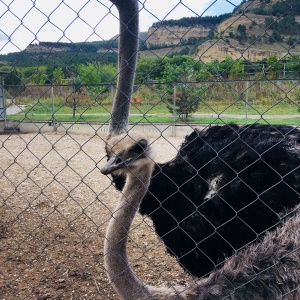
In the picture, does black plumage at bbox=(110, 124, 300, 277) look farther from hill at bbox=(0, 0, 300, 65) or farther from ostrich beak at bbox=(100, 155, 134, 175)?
hill at bbox=(0, 0, 300, 65)

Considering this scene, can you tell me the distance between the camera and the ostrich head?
2.28 m

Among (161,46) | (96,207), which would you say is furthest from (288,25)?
(96,207)

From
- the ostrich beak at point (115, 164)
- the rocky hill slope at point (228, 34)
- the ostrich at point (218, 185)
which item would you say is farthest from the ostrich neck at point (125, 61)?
the ostrich beak at point (115, 164)

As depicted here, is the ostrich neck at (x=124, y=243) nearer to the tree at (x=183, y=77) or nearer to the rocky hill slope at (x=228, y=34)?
the tree at (x=183, y=77)

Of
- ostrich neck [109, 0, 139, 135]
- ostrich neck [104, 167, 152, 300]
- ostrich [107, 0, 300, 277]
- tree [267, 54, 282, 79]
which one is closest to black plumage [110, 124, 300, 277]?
ostrich [107, 0, 300, 277]

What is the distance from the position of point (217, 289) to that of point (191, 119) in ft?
37.4

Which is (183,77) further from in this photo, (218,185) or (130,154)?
(130,154)

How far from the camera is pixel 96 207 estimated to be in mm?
4762

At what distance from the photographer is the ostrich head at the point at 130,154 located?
2.28 meters

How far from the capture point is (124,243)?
221cm

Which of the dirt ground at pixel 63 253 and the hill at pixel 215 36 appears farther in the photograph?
the dirt ground at pixel 63 253

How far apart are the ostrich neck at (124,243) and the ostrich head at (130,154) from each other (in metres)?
0.04

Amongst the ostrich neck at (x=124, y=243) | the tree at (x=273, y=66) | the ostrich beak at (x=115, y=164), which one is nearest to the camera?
the tree at (x=273, y=66)

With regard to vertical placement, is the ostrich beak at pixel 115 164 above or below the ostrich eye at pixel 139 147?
below
